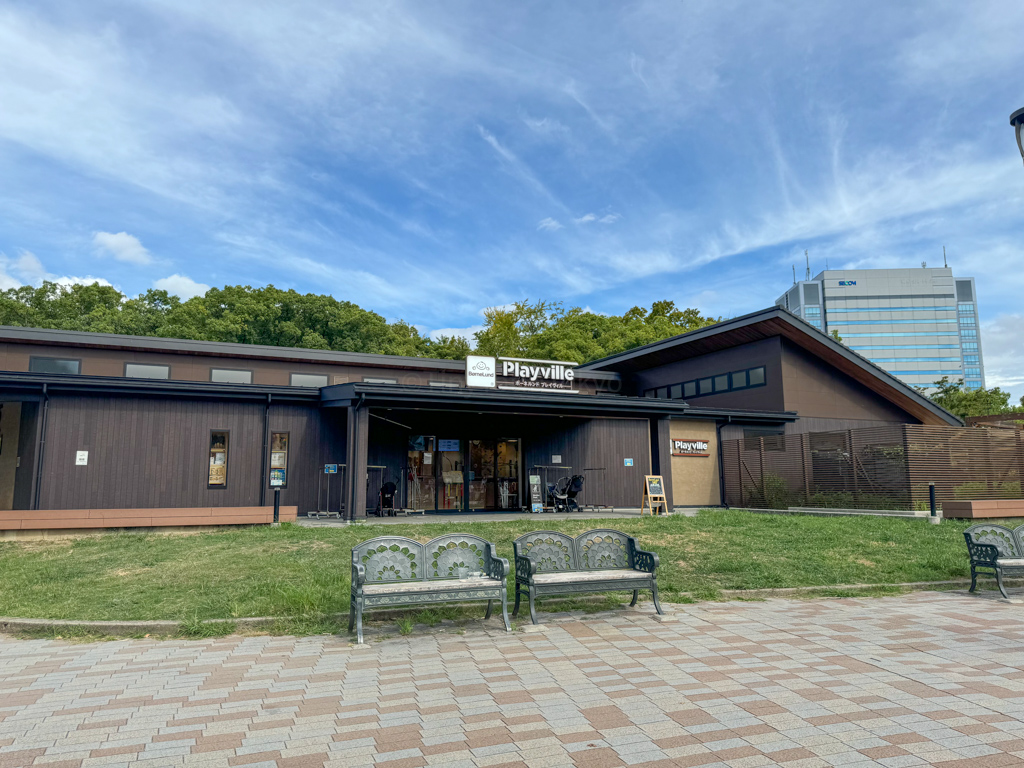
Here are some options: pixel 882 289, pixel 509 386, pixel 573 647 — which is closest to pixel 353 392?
pixel 509 386

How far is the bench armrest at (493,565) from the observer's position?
293 inches

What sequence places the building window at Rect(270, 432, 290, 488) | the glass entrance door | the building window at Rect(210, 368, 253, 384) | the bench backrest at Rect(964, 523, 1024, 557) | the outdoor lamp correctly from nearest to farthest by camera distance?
1. the outdoor lamp
2. the bench backrest at Rect(964, 523, 1024, 557)
3. the building window at Rect(270, 432, 290, 488)
4. the glass entrance door
5. the building window at Rect(210, 368, 253, 384)

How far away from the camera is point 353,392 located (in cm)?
1723

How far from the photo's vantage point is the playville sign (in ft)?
70.6

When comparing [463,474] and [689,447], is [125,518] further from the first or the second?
[689,447]

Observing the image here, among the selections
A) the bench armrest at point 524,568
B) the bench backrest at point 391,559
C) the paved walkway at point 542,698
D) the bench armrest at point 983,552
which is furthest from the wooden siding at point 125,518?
the bench armrest at point 983,552

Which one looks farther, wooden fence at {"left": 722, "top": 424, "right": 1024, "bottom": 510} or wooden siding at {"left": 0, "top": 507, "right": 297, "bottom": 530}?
wooden fence at {"left": 722, "top": 424, "right": 1024, "bottom": 510}

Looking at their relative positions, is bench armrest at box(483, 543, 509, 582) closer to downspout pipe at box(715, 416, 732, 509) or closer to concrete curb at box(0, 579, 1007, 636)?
concrete curb at box(0, 579, 1007, 636)

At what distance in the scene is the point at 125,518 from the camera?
14.0 metres

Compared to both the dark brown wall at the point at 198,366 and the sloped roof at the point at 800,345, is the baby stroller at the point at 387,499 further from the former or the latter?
the sloped roof at the point at 800,345

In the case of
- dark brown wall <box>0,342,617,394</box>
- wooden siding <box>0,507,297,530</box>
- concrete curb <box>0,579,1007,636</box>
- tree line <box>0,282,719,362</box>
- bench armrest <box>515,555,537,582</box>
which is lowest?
concrete curb <box>0,579,1007,636</box>

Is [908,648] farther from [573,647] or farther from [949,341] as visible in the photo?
[949,341]

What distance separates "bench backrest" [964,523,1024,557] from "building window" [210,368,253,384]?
68.5ft

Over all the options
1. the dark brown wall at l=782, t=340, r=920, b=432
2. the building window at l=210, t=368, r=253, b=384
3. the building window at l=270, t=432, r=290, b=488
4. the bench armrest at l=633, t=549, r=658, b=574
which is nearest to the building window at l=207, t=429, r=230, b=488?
the building window at l=270, t=432, r=290, b=488
